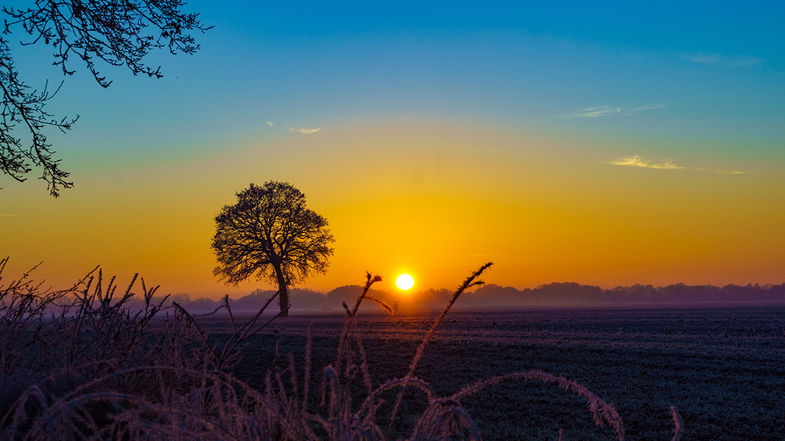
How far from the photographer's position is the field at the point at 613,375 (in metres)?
8.98

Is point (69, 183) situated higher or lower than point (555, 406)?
higher

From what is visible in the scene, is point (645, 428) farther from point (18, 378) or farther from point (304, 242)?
point (304, 242)

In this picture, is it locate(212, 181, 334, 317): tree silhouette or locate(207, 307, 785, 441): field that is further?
locate(212, 181, 334, 317): tree silhouette

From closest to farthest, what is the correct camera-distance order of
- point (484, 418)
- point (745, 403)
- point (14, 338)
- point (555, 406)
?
point (14, 338)
point (484, 418)
point (555, 406)
point (745, 403)

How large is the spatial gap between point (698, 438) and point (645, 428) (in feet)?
2.26

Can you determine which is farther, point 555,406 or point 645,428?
point 555,406

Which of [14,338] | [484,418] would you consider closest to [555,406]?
[484,418]

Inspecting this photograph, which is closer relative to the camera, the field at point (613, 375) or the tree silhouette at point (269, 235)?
the field at point (613, 375)

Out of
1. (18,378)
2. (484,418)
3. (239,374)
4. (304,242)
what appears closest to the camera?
(18,378)

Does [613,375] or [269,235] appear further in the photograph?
[269,235]

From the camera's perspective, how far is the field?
8.98 m

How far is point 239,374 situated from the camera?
1329cm

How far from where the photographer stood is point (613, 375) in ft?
45.3

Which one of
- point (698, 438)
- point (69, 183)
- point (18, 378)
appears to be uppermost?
point (69, 183)
